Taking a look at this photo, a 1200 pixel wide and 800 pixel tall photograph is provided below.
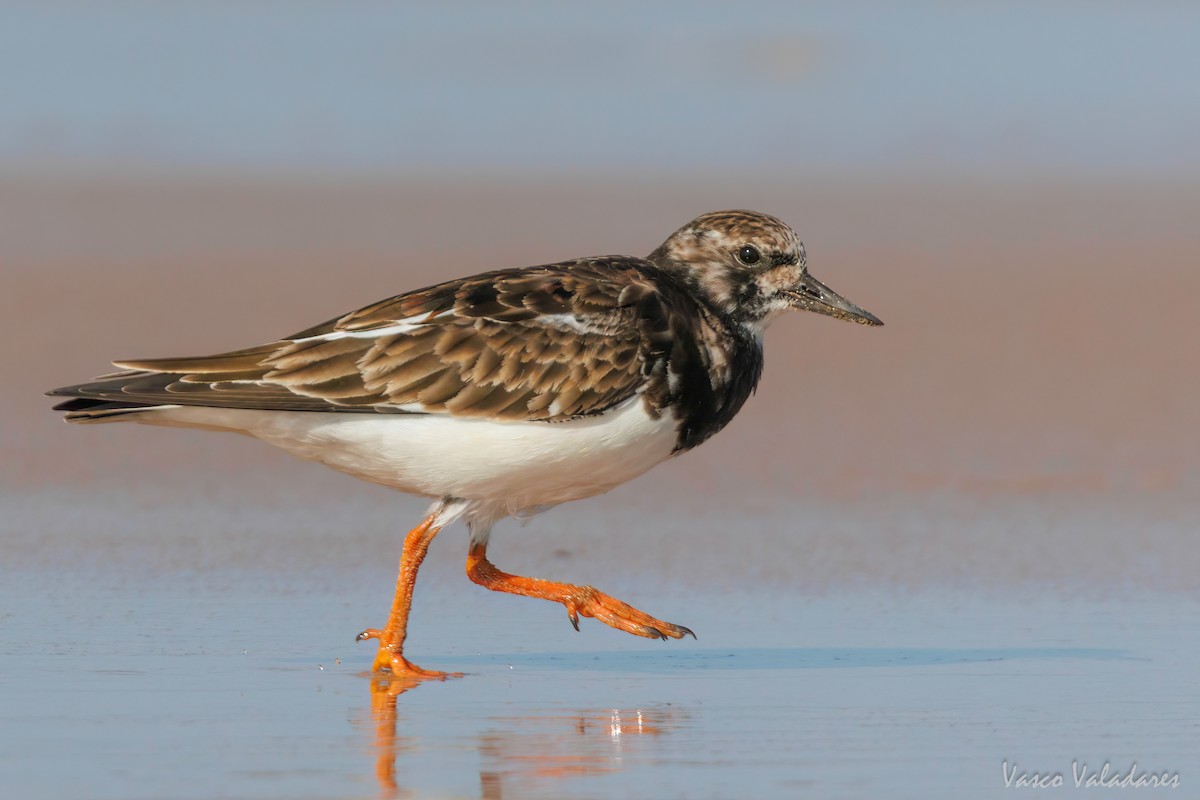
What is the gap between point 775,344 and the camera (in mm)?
12195

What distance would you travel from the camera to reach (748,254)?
23.8 ft

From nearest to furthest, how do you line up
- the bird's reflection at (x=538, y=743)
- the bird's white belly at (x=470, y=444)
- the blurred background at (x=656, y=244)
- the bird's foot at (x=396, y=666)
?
the bird's reflection at (x=538, y=743) → the bird's foot at (x=396, y=666) → the bird's white belly at (x=470, y=444) → the blurred background at (x=656, y=244)

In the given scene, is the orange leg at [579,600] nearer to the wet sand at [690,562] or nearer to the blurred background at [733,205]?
the wet sand at [690,562]

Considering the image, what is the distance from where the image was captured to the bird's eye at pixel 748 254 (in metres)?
7.25

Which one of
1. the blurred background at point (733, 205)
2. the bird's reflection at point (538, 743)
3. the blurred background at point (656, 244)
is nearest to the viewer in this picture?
the bird's reflection at point (538, 743)

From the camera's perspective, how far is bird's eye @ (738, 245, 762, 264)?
7.25 meters

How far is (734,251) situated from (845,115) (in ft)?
53.7

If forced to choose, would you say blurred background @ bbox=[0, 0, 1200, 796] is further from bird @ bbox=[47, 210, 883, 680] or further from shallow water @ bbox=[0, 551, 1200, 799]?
bird @ bbox=[47, 210, 883, 680]

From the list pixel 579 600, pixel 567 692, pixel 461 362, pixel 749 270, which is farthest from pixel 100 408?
pixel 749 270

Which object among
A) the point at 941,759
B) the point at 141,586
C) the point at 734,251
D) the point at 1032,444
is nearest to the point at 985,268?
the point at 1032,444

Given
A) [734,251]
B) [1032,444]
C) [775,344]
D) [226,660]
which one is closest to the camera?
[226,660]

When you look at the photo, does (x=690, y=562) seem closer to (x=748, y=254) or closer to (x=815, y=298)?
(x=815, y=298)

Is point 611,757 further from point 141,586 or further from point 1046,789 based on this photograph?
point 141,586

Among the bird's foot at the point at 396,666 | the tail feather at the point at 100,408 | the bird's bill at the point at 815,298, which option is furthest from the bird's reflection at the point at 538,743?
the bird's bill at the point at 815,298
